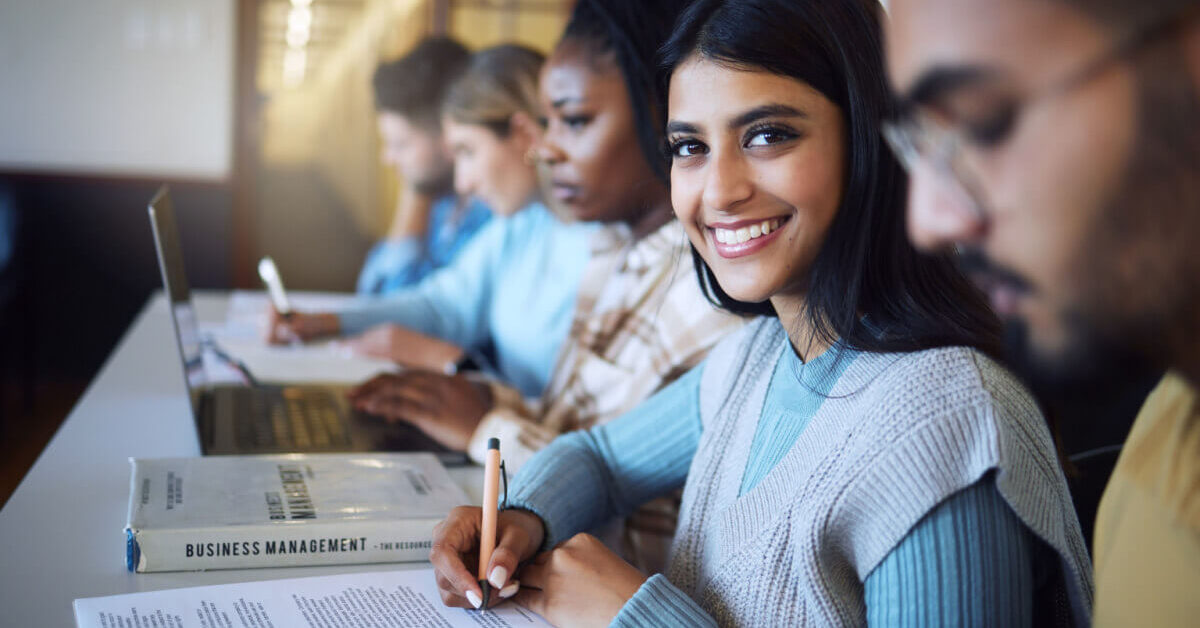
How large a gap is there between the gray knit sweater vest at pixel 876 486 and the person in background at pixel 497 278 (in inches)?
41.4

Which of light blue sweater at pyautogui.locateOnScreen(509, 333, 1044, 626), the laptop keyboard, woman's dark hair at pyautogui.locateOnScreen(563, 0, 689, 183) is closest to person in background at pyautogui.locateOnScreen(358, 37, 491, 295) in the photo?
woman's dark hair at pyautogui.locateOnScreen(563, 0, 689, 183)

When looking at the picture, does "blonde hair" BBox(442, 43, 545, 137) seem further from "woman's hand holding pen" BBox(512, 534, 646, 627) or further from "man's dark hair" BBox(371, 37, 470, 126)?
"woman's hand holding pen" BBox(512, 534, 646, 627)

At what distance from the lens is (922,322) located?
752 millimetres

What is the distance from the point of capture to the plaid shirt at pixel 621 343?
1.28m

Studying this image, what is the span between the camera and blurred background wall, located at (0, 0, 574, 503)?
3908mm

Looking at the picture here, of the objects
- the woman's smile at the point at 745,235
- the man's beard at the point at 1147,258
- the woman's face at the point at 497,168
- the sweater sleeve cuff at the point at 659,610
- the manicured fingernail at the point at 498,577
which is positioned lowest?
the manicured fingernail at the point at 498,577

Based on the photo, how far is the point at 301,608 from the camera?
806 millimetres

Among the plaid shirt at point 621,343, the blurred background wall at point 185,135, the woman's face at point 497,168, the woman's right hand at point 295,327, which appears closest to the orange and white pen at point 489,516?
the plaid shirt at point 621,343

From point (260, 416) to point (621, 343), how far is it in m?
0.53

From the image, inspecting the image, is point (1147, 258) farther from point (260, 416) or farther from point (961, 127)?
point (260, 416)

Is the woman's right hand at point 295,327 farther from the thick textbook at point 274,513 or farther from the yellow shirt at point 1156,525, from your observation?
the yellow shirt at point 1156,525

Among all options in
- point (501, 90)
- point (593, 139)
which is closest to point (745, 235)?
point (593, 139)

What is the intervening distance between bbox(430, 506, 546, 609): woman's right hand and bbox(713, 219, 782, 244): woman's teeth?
1.11 ft

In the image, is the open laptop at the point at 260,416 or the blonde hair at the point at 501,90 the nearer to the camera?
the open laptop at the point at 260,416
